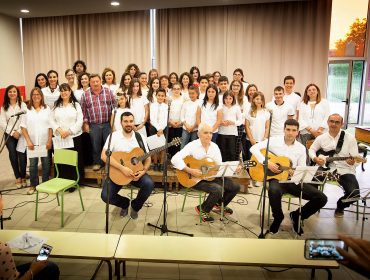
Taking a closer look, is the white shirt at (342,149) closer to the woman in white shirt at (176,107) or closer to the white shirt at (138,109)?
the woman in white shirt at (176,107)

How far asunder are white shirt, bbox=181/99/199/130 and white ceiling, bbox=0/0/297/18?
293 centimetres

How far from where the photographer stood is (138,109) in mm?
5477

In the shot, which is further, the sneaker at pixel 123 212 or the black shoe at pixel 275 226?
the sneaker at pixel 123 212

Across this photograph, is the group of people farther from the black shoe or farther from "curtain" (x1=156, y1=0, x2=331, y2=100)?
"curtain" (x1=156, y1=0, x2=331, y2=100)

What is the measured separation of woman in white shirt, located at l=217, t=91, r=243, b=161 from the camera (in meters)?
5.29

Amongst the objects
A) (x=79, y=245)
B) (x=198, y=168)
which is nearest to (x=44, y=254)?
(x=79, y=245)

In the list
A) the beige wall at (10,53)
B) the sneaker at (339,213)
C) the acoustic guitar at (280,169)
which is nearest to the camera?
the acoustic guitar at (280,169)

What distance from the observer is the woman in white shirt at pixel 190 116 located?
5340 mm

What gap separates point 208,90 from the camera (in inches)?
204

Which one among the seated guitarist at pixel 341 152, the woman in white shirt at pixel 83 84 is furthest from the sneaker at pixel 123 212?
the seated guitarist at pixel 341 152

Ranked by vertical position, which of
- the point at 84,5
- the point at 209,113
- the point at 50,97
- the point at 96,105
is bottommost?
the point at 209,113

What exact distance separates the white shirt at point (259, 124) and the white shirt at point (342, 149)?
101cm

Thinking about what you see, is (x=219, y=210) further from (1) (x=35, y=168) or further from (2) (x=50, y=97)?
(2) (x=50, y=97)

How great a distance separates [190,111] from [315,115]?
202cm
